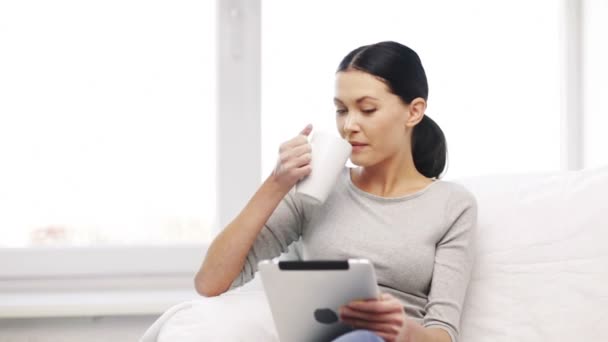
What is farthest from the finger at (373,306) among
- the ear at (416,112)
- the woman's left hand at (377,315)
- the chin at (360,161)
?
the ear at (416,112)

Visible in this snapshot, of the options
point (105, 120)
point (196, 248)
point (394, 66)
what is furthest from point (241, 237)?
point (105, 120)

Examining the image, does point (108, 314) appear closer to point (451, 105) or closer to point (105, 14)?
point (105, 14)

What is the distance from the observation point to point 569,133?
2.25 meters

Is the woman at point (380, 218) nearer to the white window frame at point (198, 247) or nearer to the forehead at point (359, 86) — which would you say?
the forehead at point (359, 86)

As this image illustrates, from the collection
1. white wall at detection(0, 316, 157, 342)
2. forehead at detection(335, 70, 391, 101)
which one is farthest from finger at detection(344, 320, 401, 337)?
white wall at detection(0, 316, 157, 342)

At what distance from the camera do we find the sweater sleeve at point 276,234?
1430 mm

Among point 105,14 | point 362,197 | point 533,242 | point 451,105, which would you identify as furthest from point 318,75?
point 533,242

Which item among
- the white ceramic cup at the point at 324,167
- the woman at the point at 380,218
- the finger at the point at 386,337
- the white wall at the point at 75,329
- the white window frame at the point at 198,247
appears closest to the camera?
the finger at the point at 386,337

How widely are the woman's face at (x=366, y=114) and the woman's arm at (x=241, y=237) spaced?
0.09 meters

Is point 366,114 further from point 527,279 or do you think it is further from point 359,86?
point 527,279

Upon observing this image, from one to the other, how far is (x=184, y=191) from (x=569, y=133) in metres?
1.17

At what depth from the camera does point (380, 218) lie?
56.4 inches

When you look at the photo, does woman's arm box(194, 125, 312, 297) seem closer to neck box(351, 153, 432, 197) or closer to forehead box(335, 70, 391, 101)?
forehead box(335, 70, 391, 101)

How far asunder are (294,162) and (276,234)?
0.75 feet
